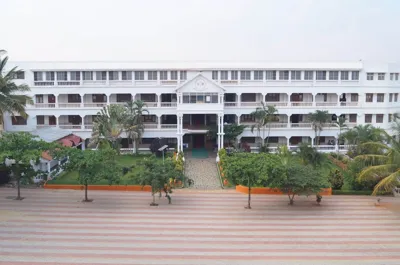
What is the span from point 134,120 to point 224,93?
8956 mm

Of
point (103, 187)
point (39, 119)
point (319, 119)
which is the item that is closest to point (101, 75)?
point (39, 119)

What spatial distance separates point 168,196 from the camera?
70.2ft

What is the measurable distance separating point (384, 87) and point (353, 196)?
17779 mm

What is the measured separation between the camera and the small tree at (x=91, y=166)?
20.6 metres

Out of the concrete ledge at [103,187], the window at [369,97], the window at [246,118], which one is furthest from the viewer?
the window at [246,118]

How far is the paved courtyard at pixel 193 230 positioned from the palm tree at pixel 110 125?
9.24 metres

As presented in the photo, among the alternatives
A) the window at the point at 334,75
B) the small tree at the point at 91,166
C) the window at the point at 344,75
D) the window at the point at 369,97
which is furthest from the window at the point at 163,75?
the window at the point at 369,97

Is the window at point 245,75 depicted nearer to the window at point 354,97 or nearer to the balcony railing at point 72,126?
the window at point 354,97

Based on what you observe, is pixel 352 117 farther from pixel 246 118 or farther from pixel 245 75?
pixel 245 75

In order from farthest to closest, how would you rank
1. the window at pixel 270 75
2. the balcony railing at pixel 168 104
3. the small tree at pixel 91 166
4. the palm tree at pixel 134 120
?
the window at pixel 270 75 → the balcony railing at pixel 168 104 → the palm tree at pixel 134 120 → the small tree at pixel 91 166

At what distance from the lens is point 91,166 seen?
67.7 feet

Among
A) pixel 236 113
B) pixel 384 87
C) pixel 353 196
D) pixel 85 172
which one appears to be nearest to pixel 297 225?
pixel 353 196

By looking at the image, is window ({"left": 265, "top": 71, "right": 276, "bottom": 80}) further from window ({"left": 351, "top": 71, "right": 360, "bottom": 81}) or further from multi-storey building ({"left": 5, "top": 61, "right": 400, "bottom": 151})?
window ({"left": 351, "top": 71, "right": 360, "bottom": 81})

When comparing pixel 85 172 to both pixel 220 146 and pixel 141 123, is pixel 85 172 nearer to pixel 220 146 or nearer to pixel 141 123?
pixel 141 123
